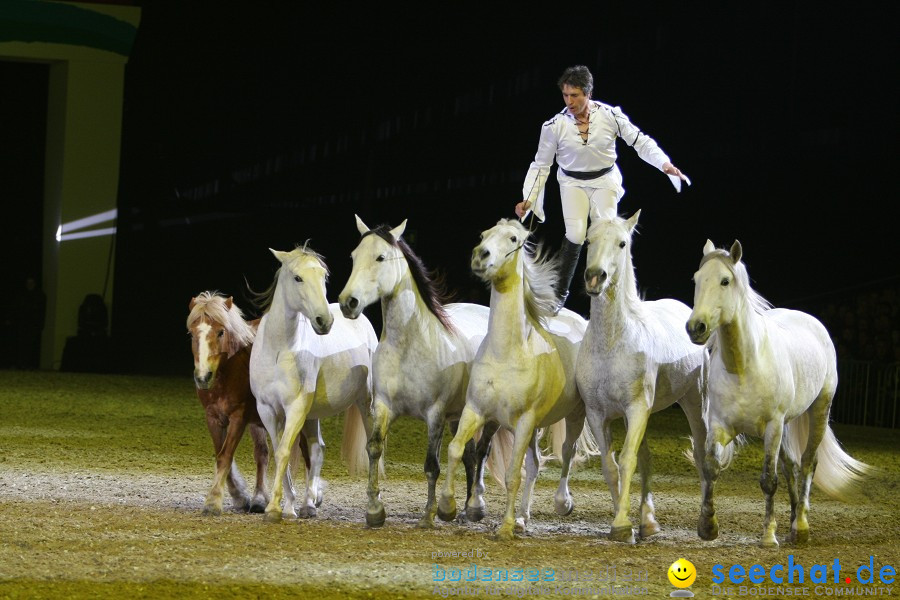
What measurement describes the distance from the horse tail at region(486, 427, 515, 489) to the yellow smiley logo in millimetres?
2789

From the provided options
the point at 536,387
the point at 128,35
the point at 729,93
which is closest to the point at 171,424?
the point at 536,387

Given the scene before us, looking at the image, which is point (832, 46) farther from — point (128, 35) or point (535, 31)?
point (128, 35)

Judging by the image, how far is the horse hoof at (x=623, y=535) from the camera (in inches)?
235

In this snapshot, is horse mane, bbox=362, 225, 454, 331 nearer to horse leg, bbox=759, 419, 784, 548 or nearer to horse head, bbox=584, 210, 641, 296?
horse head, bbox=584, 210, 641, 296

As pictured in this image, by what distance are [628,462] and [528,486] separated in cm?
87

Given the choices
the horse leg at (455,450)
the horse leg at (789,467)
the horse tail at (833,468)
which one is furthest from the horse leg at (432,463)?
the horse tail at (833,468)

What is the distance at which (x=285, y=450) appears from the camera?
6.43 m

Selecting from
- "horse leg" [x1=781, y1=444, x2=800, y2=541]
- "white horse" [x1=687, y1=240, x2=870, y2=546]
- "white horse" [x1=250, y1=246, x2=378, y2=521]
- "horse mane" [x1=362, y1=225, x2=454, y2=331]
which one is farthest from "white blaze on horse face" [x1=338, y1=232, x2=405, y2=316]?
"horse leg" [x1=781, y1=444, x2=800, y2=541]

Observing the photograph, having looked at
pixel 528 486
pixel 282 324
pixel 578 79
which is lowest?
pixel 528 486

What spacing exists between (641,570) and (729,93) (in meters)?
13.1

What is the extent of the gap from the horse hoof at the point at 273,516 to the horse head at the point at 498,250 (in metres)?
1.82

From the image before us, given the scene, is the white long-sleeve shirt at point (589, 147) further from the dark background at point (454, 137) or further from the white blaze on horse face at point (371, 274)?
the dark background at point (454, 137)

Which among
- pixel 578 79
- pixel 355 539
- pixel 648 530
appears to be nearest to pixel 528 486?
pixel 648 530

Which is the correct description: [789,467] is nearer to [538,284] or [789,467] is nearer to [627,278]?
[627,278]
